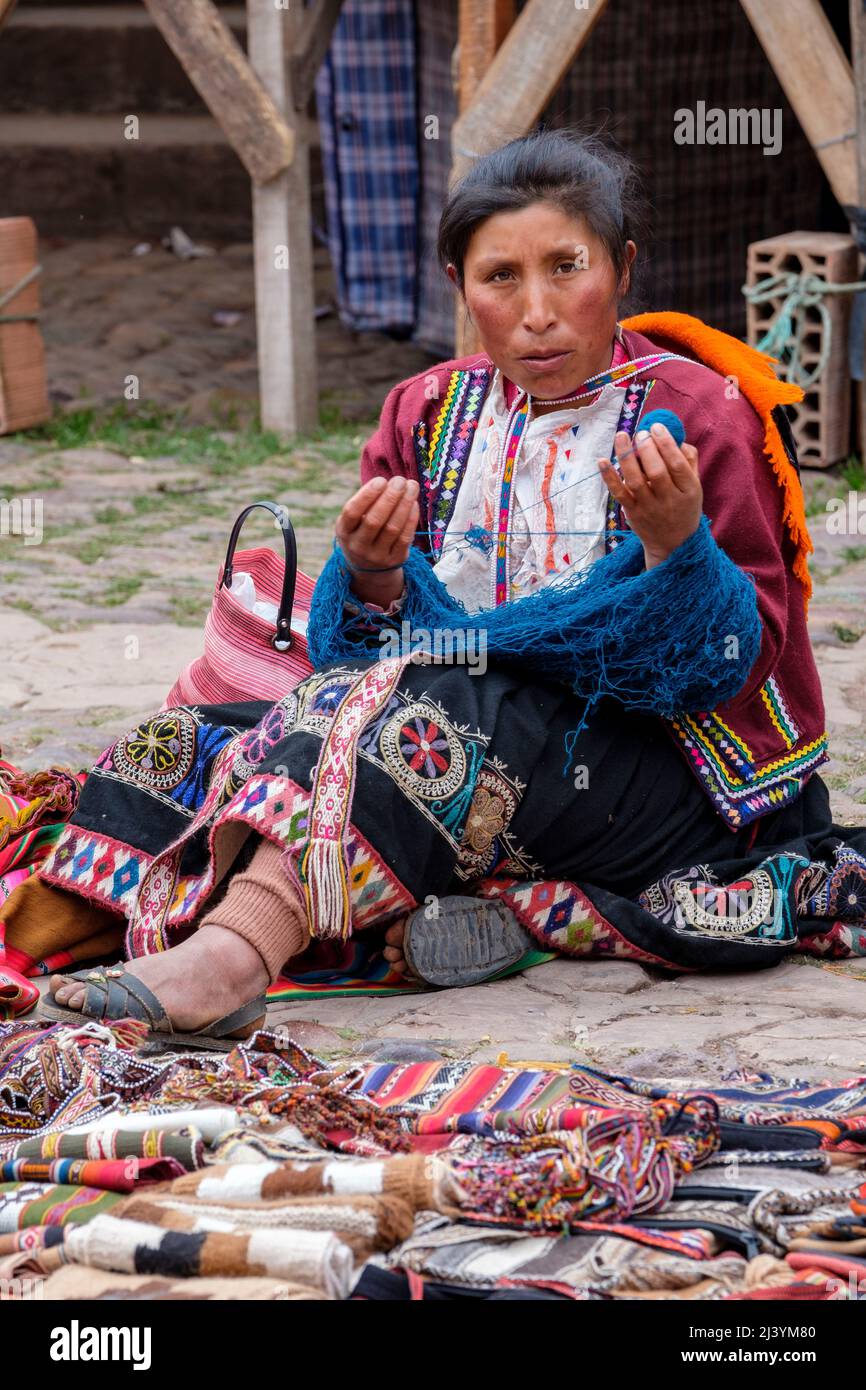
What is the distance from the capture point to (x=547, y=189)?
9.02 feet

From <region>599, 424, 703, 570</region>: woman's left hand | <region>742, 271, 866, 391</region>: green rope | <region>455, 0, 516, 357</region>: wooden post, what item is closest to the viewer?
<region>599, 424, 703, 570</region>: woman's left hand

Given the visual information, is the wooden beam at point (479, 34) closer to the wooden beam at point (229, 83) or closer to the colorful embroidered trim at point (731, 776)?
the wooden beam at point (229, 83)

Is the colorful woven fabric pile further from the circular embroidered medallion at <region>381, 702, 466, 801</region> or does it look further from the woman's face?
the woman's face

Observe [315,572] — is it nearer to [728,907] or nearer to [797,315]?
[797,315]

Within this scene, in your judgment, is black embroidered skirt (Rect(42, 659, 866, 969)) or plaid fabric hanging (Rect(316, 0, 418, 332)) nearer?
black embroidered skirt (Rect(42, 659, 866, 969))

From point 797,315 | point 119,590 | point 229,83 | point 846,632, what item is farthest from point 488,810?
point 229,83

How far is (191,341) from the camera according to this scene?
8.97 meters

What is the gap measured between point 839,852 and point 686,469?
828mm

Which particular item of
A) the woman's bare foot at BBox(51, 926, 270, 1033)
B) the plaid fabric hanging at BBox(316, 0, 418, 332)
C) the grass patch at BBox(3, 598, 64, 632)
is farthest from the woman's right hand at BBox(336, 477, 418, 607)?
the plaid fabric hanging at BBox(316, 0, 418, 332)

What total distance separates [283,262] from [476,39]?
4.22 ft

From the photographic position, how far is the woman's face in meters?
2.72

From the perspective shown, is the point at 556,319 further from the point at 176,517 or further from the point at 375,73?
the point at 375,73

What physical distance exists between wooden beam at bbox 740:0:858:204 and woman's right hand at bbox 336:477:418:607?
3.98 m

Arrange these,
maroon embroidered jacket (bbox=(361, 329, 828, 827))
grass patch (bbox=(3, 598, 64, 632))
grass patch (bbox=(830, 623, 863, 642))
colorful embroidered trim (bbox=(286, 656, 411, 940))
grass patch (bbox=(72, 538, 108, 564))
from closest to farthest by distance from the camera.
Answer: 1. colorful embroidered trim (bbox=(286, 656, 411, 940))
2. maroon embroidered jacket (bbox=(361, 329, 828, 827))
3. grass patch (bbox=(830, 623, 863, 642))
4. grass patch (bbox=(3, 598, 64, 632))
5. grass patch (bbox=(72, 538, 108, 564))
